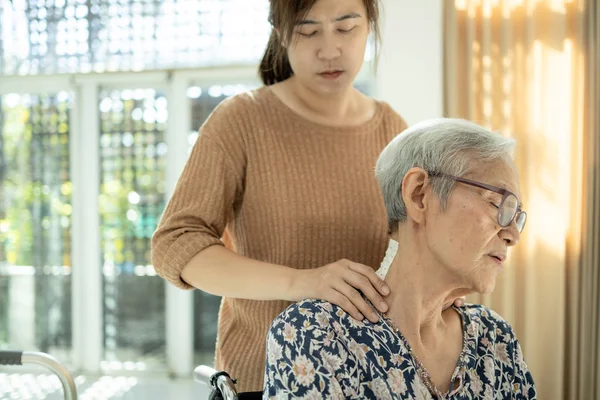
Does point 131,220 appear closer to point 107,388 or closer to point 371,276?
point 107,388

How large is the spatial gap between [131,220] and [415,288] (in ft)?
15.7

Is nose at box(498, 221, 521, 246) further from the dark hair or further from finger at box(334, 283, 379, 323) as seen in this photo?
the dark hair

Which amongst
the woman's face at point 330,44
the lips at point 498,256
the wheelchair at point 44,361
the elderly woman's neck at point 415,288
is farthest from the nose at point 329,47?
the wheelchair at point 44,361

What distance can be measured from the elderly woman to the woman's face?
0.22m

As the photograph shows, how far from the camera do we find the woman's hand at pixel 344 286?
1283 mm

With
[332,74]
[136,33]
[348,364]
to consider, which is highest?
[136,33]

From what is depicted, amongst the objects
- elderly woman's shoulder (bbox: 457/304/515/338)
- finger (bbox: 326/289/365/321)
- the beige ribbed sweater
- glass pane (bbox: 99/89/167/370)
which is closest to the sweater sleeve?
the beige ribbed sweater

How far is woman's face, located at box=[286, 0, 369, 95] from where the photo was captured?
1.45m

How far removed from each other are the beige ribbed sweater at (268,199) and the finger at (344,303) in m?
0.26

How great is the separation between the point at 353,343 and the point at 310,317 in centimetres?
10

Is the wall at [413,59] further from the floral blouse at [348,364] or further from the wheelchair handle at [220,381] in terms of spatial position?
the wheelchair handle at [220,381]

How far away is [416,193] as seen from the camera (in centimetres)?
138

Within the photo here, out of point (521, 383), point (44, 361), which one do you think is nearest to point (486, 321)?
point (521, 383)

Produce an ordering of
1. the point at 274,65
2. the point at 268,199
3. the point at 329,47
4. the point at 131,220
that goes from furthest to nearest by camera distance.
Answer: the point at 131,220
the point at 274,65
the point at 268,199
the point at 329,47
